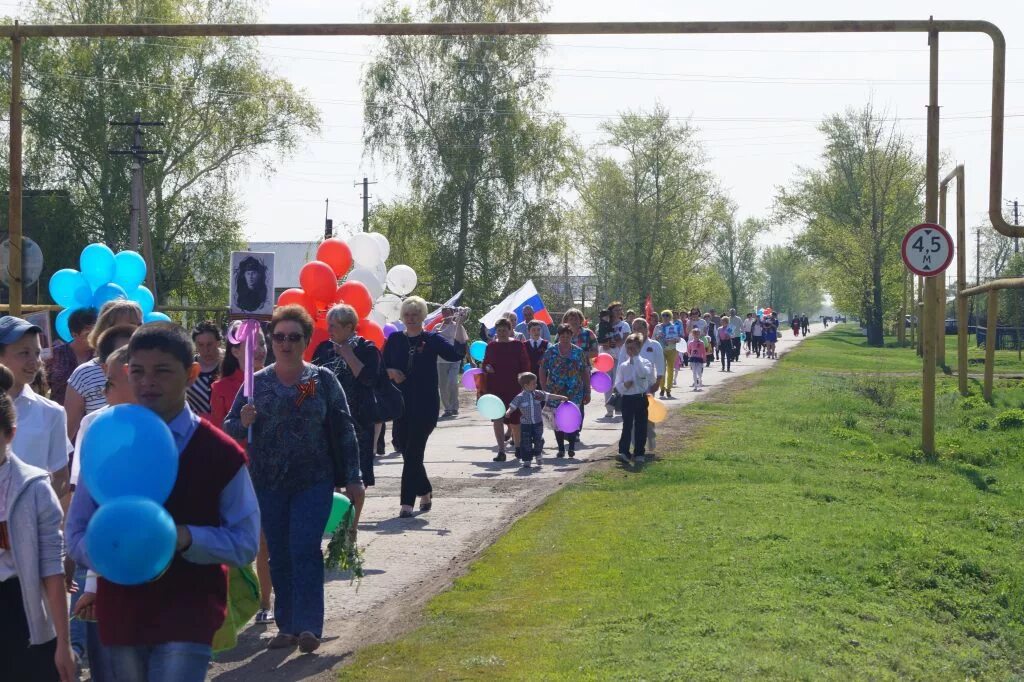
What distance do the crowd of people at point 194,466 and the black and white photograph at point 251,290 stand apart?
19cm

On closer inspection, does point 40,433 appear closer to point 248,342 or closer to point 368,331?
point 248,342

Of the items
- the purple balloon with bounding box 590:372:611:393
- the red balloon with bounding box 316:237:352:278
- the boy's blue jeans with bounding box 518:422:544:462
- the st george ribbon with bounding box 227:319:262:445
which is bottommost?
the boy's blue jeans with bounding box 518:422:544:462

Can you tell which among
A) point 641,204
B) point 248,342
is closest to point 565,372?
point 248,342

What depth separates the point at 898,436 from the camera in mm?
20406

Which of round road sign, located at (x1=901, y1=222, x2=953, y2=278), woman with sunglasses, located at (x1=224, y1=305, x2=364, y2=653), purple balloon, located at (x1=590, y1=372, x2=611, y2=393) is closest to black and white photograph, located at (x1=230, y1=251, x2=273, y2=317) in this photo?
woman with sunglasses, located at (x1=224, y1=305, x2=364, y2=653)

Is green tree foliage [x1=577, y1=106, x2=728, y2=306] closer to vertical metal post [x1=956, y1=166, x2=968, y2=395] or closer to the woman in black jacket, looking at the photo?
vertical metal post [x1=956, y1=166, x2=968, y2=395]

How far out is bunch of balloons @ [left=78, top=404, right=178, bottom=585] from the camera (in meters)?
3.77

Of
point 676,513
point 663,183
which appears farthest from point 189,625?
point 663,183

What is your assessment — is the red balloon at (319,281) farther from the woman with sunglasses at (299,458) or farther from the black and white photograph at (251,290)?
the woman with sunglasses at (299,458)

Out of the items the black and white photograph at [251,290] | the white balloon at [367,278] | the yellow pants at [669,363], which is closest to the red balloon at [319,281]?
the black and white photograph at [251,290]

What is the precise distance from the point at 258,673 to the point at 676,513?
5319 mm

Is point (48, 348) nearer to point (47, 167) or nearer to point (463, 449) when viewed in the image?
point (463, 449)

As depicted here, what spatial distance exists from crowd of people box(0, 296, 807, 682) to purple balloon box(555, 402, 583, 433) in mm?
3577

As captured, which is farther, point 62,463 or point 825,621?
point 825,621
